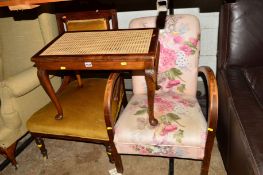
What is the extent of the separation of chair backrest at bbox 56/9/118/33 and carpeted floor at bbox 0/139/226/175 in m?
1.01

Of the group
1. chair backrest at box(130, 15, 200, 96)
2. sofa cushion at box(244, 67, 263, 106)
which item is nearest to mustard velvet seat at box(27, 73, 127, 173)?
chair backrest at box(130, 15, 200, 96)

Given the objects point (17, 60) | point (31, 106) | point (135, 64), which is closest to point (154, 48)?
point (135, 64)

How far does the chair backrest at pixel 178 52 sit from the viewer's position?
5.69 feet

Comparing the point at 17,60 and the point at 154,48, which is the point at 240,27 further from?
the point at 17,60

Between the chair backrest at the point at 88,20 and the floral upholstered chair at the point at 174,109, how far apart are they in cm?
29

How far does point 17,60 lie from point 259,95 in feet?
6.46

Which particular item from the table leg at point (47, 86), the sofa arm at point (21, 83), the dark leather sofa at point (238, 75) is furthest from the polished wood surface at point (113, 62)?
the dark leather sofa at point (238, 75)

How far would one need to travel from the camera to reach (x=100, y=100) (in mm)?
1956

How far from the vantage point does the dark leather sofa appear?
1332 mm

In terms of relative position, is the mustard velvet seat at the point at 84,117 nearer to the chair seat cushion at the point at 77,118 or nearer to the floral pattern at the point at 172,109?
the chair seat cushion at the point at 77,118

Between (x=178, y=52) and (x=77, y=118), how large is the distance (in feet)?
2.76

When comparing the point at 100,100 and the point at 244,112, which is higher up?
the point at 244,112

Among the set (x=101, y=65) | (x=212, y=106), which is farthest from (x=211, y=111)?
(x=101, y=65)

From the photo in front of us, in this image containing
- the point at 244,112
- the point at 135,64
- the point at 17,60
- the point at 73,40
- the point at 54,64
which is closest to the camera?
the point at 244,112
